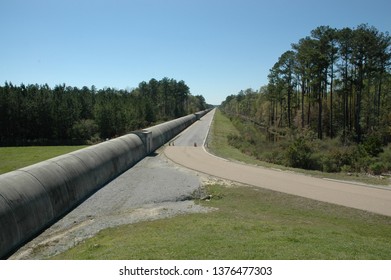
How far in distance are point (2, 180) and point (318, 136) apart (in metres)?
45.2

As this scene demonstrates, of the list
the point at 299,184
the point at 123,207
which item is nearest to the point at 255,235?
the point at 123,207

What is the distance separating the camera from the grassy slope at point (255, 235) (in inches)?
408

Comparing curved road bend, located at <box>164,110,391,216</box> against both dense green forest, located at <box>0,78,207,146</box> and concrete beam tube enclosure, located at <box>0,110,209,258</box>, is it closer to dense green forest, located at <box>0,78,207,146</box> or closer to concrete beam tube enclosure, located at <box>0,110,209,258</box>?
concrete beam tube enclosure, located at <box>0,110,209,258</box>

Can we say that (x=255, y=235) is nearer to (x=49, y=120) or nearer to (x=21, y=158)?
(x=21, y=158)

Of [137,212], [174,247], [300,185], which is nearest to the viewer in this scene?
[174,247]

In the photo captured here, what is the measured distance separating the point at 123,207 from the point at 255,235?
877 cm

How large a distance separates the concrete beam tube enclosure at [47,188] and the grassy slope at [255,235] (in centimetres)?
260

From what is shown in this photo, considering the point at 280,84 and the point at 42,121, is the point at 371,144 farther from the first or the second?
the point at 42,121

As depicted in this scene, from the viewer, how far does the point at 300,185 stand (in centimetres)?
2220

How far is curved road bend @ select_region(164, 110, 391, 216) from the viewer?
18.3 meters

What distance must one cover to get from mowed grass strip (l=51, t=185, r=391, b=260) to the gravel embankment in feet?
3.20

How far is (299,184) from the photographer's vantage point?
885 inches

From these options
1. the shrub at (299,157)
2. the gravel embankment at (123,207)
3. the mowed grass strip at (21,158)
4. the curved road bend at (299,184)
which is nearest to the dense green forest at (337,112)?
the shrub at (299,157)

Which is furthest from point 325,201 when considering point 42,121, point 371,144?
point 42,121
